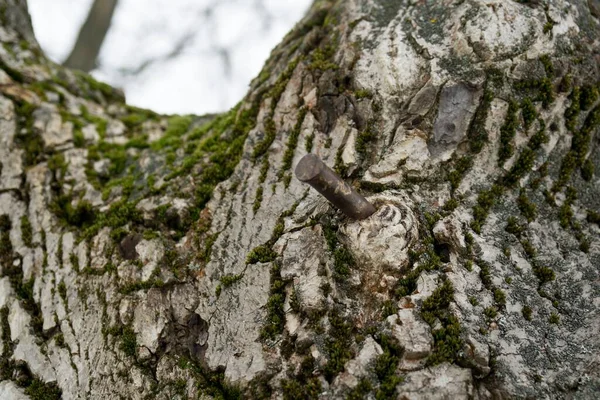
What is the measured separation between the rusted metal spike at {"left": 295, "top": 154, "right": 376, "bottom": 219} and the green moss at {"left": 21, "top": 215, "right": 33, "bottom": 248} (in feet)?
14.9

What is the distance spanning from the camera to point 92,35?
11.8 meters

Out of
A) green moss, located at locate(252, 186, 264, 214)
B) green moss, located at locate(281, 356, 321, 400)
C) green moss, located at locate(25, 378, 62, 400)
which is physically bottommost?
green moss, located at locate(281, 356, 321, 400)

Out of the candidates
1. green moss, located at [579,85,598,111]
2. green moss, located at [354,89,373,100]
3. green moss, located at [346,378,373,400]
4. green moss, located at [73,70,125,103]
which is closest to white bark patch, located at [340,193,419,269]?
green moss, located at [346,378,373,400]

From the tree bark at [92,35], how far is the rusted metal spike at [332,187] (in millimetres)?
9968

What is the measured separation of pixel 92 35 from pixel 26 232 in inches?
295

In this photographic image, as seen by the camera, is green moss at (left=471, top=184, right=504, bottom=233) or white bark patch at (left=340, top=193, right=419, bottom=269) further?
green moss at (left=471, top=184, right=504, bottom=233)

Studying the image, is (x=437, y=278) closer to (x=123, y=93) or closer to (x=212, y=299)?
(x=212, y=299)

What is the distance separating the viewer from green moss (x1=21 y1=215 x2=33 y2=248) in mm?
6341

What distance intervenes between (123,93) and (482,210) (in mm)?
8309

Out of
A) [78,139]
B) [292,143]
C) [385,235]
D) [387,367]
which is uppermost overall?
[78,139]

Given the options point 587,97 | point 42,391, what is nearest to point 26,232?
point 42,391

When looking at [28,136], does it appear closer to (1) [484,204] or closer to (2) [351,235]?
(2) [351,235]

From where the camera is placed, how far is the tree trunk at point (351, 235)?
14.3 feet

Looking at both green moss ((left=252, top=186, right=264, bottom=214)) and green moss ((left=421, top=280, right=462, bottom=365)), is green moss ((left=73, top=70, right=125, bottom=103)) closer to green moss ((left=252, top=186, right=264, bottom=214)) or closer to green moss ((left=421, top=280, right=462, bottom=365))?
green moss ((left=252, top=186, right=264, bottom=214))
